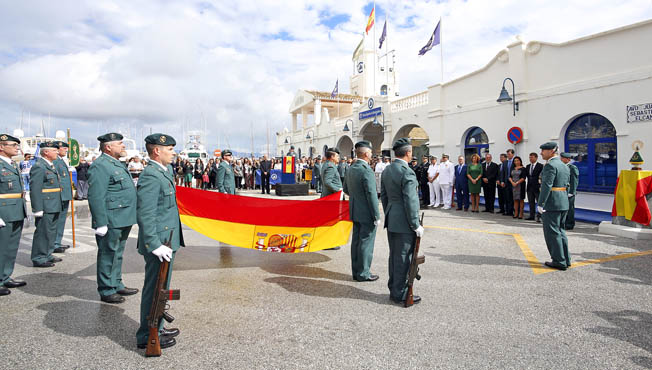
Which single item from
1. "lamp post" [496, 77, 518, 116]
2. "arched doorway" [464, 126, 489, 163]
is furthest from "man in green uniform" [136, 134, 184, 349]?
"arched doorway" [464, 126, 489, 163]

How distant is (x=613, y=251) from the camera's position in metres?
7.04

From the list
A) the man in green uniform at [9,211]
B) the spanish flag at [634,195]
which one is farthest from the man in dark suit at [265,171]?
the spanish flag at [634,195]

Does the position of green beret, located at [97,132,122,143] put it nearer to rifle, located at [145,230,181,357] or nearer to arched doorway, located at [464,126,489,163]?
rifle, located at [145,230,181,357]

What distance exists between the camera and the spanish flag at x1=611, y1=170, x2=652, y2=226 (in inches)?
316

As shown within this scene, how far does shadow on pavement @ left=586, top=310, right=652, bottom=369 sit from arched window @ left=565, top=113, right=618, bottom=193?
9.23 metres

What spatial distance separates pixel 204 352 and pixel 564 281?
488 cm

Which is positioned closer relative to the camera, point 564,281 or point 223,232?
point 564,281

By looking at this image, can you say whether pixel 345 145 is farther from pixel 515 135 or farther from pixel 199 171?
pixel 515 135

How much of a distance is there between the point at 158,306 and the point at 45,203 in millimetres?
4630

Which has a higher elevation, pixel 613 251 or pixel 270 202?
pixel 270 202

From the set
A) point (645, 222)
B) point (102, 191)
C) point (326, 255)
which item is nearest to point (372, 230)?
point (326, 255)

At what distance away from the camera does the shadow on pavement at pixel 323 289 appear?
479cm

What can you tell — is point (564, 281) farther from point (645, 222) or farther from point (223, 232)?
point (223, 232)

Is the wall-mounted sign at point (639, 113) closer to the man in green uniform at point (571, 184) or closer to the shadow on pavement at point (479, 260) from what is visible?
the man in green uniform at point (571, 184)
